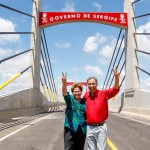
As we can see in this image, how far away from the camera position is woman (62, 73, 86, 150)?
5.55 meters

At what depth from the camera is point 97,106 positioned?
557 centimetres

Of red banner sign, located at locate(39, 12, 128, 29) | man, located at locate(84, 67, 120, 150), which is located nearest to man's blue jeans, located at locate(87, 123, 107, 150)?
man, located at locate(84, 67, 120, 150)

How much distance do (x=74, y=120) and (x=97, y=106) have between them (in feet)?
1.29

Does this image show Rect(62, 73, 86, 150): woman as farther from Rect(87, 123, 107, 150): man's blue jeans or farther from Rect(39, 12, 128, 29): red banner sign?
Rect(39, 12, 128, 29): red banner sign

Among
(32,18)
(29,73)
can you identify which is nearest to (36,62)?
(29,73)

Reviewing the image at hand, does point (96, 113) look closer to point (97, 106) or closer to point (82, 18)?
point (97, 106)

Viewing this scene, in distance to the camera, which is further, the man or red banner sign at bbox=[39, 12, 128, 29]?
red banner sign at bbox=[39, 12, 128, 29]

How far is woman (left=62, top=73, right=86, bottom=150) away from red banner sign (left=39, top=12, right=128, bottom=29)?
34.5 meters

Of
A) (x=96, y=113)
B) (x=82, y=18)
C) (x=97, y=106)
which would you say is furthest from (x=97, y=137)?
(x=82, y=18)

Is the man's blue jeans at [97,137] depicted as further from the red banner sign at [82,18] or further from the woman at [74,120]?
the red banner sign at [82,18]

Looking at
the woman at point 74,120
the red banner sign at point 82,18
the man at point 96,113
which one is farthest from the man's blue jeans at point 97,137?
the red banner sign at point 82,18

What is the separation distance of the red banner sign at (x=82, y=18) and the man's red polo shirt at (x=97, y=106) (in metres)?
34.4

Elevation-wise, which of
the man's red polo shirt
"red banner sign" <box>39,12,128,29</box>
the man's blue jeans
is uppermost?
"red banner sign" <box>39,12,128,29</box>

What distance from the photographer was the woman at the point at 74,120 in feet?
18.2
